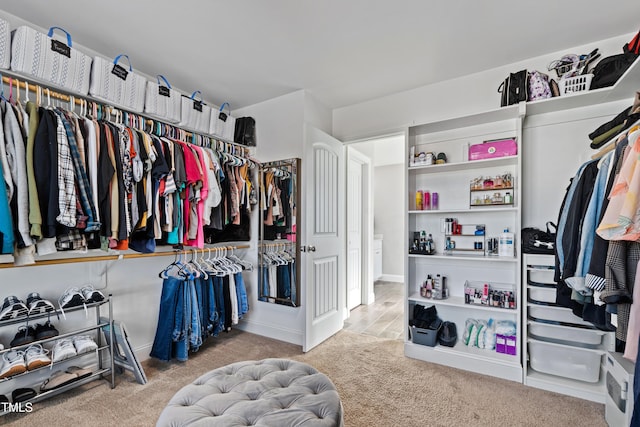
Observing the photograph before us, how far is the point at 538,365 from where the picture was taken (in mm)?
2082

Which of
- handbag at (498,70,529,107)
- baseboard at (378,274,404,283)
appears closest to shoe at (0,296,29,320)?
handbag at (498,70,529,107)

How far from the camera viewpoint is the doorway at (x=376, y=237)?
11.6 ft

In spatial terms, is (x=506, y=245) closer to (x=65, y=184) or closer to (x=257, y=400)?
(x=257, y=400)

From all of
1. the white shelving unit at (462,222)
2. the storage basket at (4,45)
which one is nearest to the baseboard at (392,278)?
the white shelving unit at (462,222)

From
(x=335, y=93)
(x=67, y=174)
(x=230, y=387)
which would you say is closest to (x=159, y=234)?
(x=67, y=174)

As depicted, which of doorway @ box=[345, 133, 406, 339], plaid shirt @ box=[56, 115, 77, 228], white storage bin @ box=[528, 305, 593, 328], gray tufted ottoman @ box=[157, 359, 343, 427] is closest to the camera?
gray tufted ottoman @ box=[157, 359, 343, 427]

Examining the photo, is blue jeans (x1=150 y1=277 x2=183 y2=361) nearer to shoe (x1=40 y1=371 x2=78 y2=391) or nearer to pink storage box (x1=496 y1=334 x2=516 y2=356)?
shoe (x1=40 y1=371 x2=78 y2=391)

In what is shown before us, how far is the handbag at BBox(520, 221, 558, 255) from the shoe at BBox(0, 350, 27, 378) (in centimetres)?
327

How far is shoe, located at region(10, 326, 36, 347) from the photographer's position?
65.7 inches

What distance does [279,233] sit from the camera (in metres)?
2.97

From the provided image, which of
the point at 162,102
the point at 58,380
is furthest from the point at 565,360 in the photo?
the point at 162,102

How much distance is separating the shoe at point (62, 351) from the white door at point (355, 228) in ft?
8.91

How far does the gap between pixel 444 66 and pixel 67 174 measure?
2.78 metres

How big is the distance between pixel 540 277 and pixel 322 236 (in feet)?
5.74
